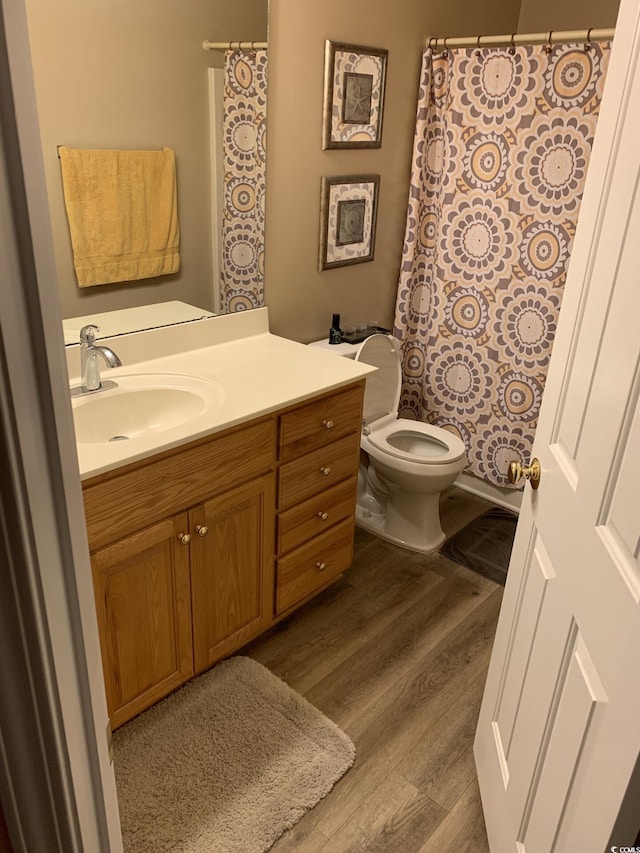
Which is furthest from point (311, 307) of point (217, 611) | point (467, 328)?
point (217, 611)

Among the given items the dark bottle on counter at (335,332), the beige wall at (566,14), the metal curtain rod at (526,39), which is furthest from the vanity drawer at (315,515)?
the beige wall at (566,14)

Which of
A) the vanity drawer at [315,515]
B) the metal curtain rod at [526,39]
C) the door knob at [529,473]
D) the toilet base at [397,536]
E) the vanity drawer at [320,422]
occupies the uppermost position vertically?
the metal curtain rod at [526,39]

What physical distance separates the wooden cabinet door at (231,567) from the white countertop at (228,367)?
Result: 23 centimetres

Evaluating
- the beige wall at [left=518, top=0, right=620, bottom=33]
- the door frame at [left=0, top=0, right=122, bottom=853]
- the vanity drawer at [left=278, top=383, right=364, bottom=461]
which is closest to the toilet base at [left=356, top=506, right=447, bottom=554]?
the vanity drawer at [left=278, top=383, right=364, bottom=461]

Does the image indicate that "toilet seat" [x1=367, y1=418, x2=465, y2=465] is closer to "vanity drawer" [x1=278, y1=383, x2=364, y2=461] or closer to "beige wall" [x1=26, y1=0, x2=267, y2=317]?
"vanity drawer" [x1=278, y1=383, x2=364, y2=461]

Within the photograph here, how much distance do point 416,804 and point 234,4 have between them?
2303mm

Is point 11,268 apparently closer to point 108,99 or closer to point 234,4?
point 108,99

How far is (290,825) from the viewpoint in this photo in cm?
161

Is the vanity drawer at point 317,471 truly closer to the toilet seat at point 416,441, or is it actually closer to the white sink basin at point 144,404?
the white sink basin at point 144,404

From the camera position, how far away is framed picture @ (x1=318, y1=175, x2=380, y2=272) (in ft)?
8.17

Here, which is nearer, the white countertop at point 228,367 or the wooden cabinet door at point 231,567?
the white countertop at point 228,367

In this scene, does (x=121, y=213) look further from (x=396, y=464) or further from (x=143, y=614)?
(x=396, y=464)

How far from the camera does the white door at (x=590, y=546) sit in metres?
0.92

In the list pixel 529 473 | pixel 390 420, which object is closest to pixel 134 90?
pixel 529 473
